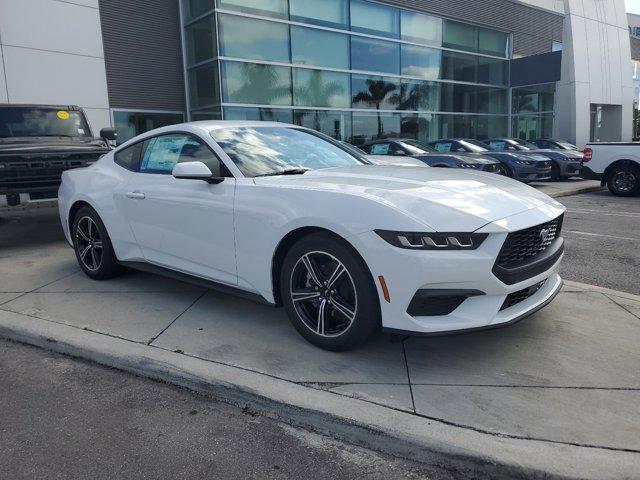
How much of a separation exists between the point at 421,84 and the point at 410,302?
19492 millimetres

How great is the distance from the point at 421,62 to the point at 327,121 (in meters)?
5.59

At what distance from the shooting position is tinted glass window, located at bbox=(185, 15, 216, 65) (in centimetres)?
1535

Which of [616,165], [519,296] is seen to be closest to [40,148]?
[519,296]

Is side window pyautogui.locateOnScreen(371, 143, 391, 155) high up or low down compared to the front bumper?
up

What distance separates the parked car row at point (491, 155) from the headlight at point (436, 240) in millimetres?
8702

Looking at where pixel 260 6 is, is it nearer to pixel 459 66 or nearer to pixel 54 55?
pixel 54 55

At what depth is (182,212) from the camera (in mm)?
4141

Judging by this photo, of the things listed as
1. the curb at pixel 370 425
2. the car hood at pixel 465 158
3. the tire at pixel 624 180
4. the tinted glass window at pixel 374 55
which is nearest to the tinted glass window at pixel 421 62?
the tinted glass window at pixel 374 55

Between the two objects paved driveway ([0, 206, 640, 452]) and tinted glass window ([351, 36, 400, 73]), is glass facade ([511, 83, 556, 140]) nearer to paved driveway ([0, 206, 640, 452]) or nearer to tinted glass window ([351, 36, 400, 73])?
tinted glass window ([351, 36, 400, 73])

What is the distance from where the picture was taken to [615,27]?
2664cm

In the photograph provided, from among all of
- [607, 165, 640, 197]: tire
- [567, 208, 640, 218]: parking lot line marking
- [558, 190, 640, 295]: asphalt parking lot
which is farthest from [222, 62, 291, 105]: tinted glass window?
[567, 208, 640, 218]: parking lot line marking

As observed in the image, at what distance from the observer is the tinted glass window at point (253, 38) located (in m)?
15.3

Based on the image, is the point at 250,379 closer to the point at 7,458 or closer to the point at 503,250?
the point at 7,458

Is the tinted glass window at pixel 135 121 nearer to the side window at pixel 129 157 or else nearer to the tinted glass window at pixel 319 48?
the tinted glass window at pixel 319 48
